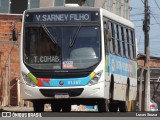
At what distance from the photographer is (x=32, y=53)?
2269cm

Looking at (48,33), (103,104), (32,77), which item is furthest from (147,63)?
(32,77)

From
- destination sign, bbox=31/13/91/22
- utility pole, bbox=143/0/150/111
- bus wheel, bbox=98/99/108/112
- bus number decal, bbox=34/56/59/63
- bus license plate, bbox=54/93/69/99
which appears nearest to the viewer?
bus license plate, bbox=54/93/69/99

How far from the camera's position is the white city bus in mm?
22062

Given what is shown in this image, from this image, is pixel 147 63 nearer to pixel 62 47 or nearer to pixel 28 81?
pixel 62 47

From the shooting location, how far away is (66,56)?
22.3 meters

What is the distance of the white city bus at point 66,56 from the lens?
869 inches

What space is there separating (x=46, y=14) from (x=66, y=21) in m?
0.69

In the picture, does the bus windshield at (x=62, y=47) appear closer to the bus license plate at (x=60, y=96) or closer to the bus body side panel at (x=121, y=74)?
the bus license plate at (x=60, y=96)

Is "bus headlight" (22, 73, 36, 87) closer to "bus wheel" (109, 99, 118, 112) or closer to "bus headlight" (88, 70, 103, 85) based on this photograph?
"bus headlight" (88, 70, 103, 85)

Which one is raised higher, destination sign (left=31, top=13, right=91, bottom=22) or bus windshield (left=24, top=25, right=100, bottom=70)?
destination sign (left=31, top=13, right=91, bottom=22)

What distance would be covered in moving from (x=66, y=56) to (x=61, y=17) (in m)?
1.42

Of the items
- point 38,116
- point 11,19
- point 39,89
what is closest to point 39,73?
point 39,89

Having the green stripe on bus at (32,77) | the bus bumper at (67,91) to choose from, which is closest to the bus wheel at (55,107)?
the bus bumper at (67,91)

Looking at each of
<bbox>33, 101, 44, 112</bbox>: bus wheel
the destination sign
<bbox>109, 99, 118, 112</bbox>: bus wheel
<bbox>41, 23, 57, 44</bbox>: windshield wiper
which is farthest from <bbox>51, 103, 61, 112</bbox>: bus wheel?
the destination sign
